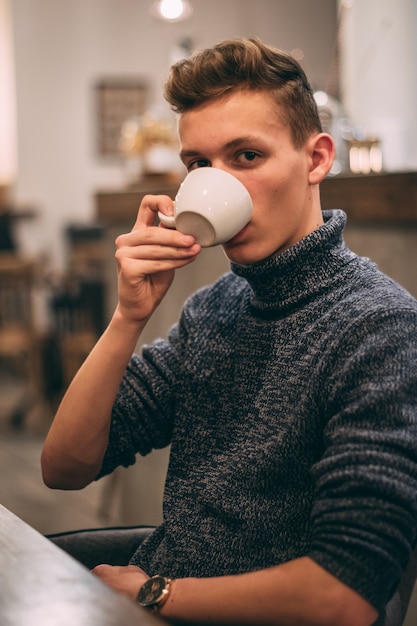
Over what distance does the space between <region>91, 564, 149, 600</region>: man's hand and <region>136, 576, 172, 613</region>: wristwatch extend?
4cm

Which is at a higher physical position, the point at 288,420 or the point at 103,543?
the point at 288,420

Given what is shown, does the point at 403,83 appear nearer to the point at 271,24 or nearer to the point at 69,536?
the point at 69,536

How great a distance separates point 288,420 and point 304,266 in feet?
0.71

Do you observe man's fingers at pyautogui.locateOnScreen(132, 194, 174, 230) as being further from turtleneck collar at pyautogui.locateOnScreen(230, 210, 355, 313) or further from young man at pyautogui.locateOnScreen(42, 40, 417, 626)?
turtleneck collar at pyautogui.locateOnScreen(230, 210, 355, 313)

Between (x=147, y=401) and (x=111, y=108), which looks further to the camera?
(x=111, y=108)

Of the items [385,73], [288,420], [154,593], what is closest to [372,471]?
[288,420]

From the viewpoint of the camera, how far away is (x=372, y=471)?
903 millimetres

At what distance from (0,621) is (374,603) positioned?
422 millimetres

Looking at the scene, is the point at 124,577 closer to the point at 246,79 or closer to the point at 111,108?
the point at 246,79

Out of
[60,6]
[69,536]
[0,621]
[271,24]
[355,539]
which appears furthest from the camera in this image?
[271,24]

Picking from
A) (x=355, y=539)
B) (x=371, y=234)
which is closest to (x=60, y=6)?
(x=371, y=234)

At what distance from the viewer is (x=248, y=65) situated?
3.76ft

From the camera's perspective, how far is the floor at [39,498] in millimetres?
3248

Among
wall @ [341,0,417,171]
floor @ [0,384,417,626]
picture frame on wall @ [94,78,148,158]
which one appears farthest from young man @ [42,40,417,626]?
picture frame on wall @ [94,78,148,158]
